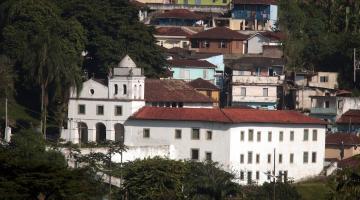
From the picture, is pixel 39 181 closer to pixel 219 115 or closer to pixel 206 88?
pixel 219 115

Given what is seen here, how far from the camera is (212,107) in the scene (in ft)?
351

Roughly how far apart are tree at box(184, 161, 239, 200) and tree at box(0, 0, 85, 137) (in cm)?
947

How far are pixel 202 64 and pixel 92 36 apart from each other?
36.3 ft

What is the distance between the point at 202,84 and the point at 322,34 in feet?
47.5

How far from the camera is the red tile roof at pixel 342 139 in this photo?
108m

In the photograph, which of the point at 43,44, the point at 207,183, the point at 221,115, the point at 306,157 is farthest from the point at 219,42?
the point at 207,183

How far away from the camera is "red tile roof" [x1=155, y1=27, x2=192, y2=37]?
132 meters

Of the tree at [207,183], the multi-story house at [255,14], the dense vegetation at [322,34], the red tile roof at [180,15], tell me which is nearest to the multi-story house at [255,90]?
the dense vegetation at [322,34]

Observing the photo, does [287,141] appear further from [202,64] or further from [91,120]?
[202,64]

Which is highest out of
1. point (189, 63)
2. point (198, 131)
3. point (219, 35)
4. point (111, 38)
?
point (219, 35)

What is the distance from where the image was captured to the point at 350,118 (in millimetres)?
112625

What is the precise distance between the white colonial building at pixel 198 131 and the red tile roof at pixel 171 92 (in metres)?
1.92

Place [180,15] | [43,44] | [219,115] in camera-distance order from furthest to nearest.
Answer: [180,15] < [43,44] < [219,115]

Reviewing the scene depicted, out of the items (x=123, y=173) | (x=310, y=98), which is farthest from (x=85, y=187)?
(x=310, y=98)
